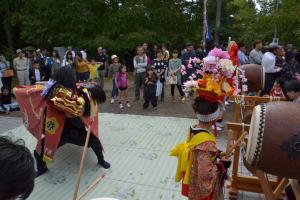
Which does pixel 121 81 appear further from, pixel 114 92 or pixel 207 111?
pixel 207 111

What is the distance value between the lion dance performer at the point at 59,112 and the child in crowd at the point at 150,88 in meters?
3.59

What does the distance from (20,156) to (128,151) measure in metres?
4.45

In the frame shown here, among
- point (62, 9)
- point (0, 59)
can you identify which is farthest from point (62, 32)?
point (0, 59)

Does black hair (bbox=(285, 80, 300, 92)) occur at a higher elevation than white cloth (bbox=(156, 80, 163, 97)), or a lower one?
higher

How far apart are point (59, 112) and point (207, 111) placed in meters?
2.52

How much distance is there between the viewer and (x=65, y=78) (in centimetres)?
445

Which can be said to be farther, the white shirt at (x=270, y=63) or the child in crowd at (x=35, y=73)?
the child in crowd at (x=35, y=73)

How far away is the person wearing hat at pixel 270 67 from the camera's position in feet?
23.1

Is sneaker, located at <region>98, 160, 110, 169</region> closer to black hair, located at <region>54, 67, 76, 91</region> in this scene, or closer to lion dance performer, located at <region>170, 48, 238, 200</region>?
black hair, located at <region>54, 67, 76, 91</region>

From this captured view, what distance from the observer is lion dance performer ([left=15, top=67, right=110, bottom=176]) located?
4.39 metres

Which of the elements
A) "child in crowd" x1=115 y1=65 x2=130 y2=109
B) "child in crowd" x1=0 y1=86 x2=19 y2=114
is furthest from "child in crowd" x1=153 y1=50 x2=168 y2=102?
"child in crowd" x1=0 y1=86 x2=19 y2=114

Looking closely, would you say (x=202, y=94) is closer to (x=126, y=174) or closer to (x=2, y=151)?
(x=2, y=151)

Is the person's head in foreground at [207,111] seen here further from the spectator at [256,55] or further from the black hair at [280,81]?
the spectator at [256,55]

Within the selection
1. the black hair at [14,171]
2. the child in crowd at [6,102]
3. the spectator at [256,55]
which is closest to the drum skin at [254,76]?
the spectator at [256,55]
